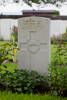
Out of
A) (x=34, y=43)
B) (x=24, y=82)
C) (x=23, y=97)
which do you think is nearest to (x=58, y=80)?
(x=24, y=82)

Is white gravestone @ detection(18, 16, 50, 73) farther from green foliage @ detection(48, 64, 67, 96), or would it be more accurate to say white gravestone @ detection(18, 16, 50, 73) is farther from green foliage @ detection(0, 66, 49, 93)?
green foliage @ detection(48, 64, 67, 96)

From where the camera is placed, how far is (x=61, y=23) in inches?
717

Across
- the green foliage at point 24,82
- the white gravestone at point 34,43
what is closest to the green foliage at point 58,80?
the green foliage at point 24,82

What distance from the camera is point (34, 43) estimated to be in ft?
16.0

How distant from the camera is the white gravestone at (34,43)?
4773mm

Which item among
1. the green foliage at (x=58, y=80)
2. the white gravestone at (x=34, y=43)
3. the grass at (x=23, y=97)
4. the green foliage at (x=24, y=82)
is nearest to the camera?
the grass at (x=23, y=97)

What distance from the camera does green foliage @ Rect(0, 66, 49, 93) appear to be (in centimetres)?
427

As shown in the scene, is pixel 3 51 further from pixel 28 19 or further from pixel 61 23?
pixel 61 23

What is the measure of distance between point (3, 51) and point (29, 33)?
693 mm

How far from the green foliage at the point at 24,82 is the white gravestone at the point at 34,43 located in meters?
0.38

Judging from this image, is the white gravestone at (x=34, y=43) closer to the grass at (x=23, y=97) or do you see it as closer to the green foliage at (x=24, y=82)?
the green foliage at (x=24, y=82)

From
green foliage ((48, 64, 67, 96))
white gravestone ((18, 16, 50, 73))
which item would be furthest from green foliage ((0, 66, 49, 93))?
white gravestone ((18, 16, 50, 73))

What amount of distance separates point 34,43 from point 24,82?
92cm

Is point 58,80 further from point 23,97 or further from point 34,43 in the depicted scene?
point 34,43
